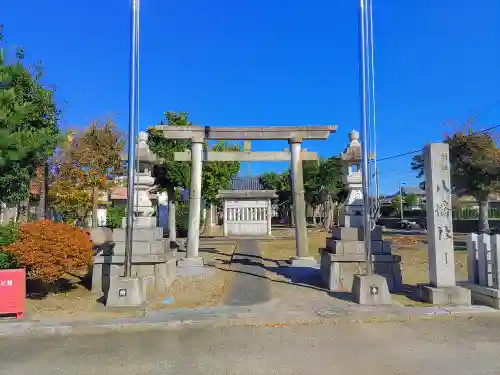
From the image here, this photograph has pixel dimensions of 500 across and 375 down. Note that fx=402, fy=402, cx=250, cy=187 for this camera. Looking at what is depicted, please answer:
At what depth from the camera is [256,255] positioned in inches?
642

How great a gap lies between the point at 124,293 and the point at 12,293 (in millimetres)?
1970

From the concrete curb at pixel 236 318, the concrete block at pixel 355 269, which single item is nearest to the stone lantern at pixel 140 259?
the concrete curb at pixel 236 318

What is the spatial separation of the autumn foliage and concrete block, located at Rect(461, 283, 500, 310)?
822cm

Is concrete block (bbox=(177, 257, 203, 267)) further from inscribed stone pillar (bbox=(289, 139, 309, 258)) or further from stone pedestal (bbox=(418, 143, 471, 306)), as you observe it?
stone pedestal (bbox=(418, 143, 471, 306))

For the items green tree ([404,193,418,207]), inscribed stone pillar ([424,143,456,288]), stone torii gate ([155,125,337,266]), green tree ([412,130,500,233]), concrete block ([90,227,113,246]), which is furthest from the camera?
green tree ([404,193,418,207])

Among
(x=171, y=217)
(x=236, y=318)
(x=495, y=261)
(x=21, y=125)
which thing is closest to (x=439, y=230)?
(x=495, y=261)

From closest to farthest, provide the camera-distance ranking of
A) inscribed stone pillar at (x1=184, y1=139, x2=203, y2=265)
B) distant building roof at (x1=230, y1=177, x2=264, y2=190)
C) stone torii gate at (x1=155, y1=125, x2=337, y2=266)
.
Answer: inscribed stone pillar at (x1=184, y1=139, x2=203, y2=265) → stone torii gate at (x1=155, y1=125, x2=337, y2=266) → distant building roof at (x1=230, y1=177, x2=264, y2=190)

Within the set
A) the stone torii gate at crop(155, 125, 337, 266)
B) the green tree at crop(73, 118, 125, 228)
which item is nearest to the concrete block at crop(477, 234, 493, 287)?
the stone torii gate at crop(155, 125, 337, 266)

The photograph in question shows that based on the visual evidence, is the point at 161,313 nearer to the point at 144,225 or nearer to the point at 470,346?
the point at 144,225

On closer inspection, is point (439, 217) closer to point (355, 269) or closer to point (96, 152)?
point (355, 269)

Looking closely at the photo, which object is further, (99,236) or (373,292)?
(99,236)

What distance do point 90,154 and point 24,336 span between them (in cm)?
2049

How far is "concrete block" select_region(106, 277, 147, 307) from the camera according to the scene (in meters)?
8.05

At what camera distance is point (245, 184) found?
139 ft
